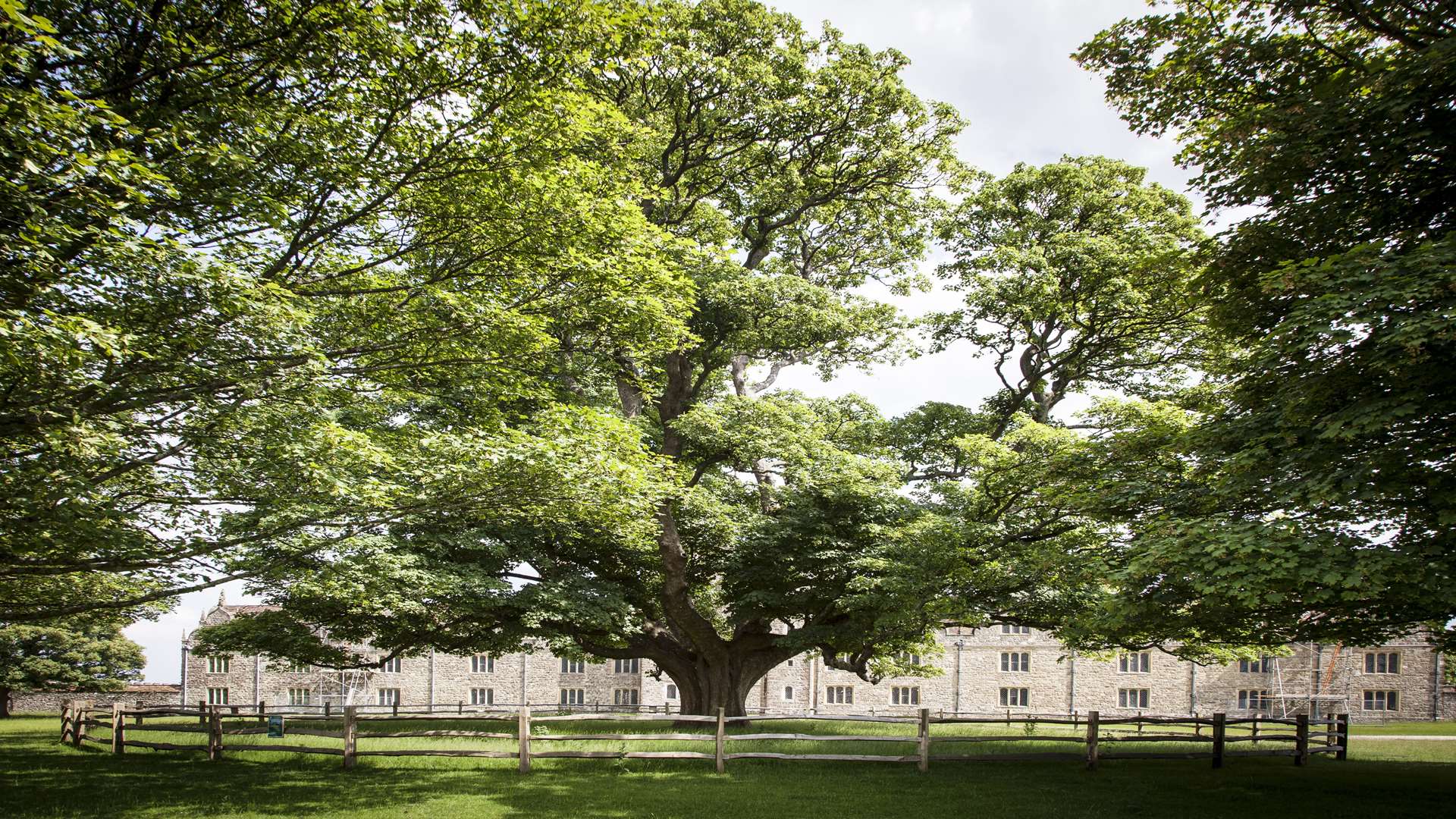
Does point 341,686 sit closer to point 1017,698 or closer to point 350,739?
point 350,739

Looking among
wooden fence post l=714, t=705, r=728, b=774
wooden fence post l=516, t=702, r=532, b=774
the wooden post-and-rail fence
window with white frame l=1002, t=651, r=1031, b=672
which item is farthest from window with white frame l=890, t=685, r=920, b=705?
wooden fence post l=516, t=702, r=532, b=774

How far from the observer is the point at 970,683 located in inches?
2080

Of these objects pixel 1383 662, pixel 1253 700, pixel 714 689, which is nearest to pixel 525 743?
pixel 714 689

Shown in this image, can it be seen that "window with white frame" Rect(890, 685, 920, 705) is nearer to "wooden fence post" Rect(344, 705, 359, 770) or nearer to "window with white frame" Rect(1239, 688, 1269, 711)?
"window with white frame" Rect(1239, 688, 1269, 711)

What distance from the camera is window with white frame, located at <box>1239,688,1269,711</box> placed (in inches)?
2004

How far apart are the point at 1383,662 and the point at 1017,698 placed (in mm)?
19369

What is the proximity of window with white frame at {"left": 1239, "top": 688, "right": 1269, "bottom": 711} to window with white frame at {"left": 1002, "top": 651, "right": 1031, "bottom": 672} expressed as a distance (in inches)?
457

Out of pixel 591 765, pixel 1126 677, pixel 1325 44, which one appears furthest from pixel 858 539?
pixel 1126 677

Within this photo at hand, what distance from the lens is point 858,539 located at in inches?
939

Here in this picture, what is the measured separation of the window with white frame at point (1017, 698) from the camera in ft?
172

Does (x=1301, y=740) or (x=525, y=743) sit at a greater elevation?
(x=525, y=743)

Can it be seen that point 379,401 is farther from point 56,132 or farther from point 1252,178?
point 1252,178

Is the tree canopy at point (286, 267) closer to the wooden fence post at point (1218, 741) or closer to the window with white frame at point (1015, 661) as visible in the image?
the wooden fence post at point (1218, 741)

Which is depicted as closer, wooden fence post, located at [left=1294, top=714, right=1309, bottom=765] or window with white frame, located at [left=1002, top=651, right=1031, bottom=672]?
wooden fence post, located at [left=1294, top=714, right=1309, bottom=765]
